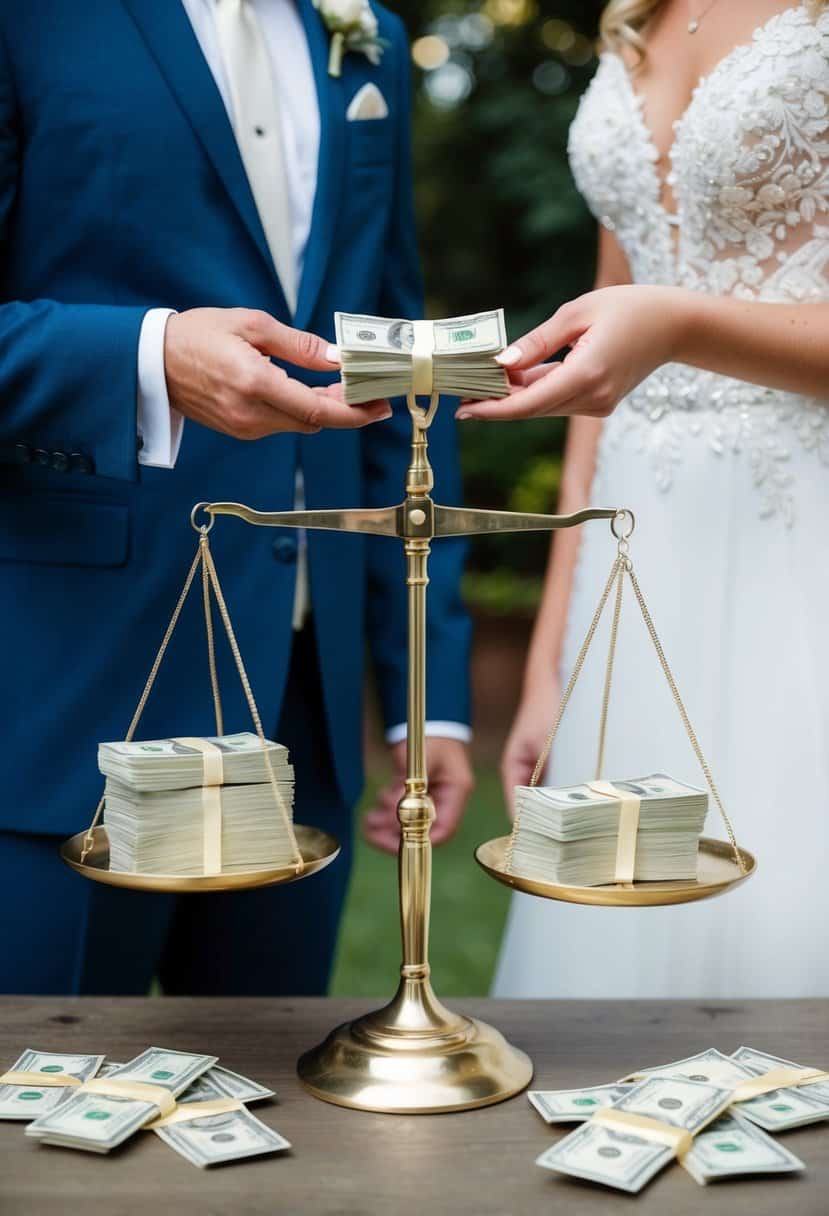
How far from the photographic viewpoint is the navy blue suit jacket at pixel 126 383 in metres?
1.54

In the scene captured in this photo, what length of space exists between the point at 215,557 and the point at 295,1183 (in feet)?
2.81

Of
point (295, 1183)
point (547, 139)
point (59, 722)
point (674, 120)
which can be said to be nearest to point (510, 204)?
point (547, 139)

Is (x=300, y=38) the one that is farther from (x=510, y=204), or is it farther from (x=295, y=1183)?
(x=510, y=204)

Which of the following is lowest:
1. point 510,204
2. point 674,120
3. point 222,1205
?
point 222,1205

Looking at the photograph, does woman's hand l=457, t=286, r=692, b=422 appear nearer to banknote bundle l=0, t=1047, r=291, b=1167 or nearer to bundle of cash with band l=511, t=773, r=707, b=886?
bundle of cash with band l=511, t=773, r=707, b=886

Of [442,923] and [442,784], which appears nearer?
[442,784]

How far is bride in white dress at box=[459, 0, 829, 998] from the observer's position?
1799mm

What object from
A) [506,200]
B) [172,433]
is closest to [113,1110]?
[172,433]

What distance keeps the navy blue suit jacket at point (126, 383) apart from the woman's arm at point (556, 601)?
287 mm

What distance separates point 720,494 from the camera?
76.5 inches

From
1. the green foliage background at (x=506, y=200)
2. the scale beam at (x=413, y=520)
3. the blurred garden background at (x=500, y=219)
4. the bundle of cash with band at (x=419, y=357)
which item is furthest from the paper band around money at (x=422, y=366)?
the green foliage background at (x=506, y=200)

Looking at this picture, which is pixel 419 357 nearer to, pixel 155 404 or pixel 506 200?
pixel 155 404

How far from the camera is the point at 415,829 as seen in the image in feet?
4.33

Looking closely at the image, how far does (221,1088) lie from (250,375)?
67 centimetres
